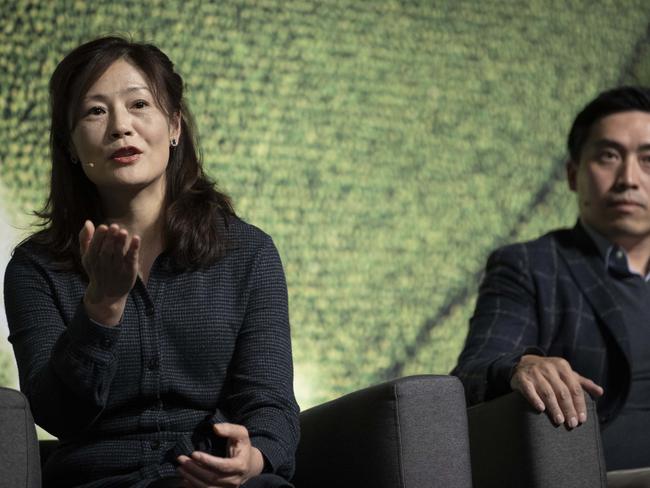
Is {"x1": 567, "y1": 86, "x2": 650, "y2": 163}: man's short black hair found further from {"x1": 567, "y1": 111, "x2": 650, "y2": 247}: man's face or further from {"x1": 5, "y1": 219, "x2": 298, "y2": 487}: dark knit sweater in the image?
{"x1": 5, "y1": 219, "x2": 298, "y2": 487}: dark knit sweater

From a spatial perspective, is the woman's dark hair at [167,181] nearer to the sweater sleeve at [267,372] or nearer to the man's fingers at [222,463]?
the sweater sleeve at [267,372]

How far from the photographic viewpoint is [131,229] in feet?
5.11

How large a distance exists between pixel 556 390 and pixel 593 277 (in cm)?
47

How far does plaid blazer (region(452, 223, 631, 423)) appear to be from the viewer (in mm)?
1794

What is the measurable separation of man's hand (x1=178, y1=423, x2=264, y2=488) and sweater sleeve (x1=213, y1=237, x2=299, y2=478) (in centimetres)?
5

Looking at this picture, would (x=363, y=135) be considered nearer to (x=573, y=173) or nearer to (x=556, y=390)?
(x=573, y=173)

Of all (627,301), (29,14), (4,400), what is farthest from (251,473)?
(29,14)

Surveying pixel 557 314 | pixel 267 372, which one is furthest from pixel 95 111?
pixel 557 314

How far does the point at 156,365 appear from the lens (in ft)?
4.71

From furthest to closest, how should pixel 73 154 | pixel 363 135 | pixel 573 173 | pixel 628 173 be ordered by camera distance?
1. pixel 363 135
2. pixel 573 173
3. pixel 628 173
4. pixel 73 154

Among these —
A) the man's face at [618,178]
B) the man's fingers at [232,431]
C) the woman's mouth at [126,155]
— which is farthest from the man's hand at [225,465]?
the man's face at [618,178]

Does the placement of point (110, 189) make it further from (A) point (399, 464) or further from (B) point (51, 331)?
(A) point (399, 464)

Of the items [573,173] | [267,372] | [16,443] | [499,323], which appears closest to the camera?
[16,443]

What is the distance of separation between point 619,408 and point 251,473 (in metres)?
0.73
